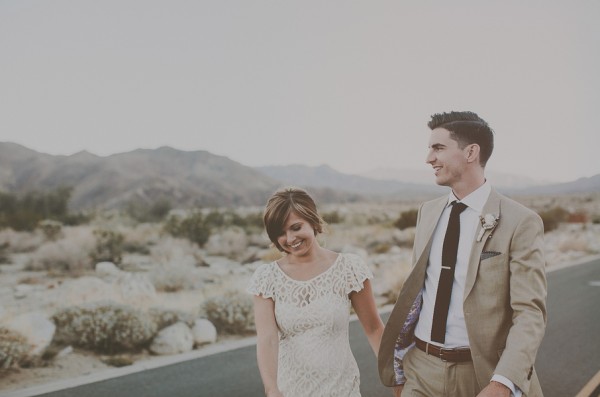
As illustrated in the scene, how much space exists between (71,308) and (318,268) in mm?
6856

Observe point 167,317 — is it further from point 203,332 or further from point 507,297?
point 507,297

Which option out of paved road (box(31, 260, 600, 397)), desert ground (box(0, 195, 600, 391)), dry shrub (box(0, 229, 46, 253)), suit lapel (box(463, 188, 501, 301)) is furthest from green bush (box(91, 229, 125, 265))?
suit lapel (box(463, 188, 501, 301))

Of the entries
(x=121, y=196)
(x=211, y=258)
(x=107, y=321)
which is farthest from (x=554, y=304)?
(x=121, y=196)

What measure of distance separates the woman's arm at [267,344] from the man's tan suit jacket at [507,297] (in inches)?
40.9

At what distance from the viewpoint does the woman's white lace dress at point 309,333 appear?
10.8ft

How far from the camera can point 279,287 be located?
3.32 metres

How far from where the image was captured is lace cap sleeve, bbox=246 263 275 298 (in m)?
3.28

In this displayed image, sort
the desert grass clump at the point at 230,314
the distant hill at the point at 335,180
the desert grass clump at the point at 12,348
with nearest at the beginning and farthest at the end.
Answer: the desert grass clump at the point at 12,348 < the desert grass clump at the point at 230,314 < the distant hill at the point at 335,180

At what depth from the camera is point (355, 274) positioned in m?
3.47

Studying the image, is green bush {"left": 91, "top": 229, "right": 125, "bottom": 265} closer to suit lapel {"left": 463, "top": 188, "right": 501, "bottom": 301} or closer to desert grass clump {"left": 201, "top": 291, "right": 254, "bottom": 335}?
desert grass clump {"left": 201, "top": 291, "right": 254, "bottom": 335}

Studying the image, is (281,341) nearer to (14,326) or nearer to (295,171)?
(14,326)

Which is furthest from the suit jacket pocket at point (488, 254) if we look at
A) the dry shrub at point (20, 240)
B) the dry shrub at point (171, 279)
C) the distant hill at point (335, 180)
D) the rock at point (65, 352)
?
the distant hill at point (335, 180)

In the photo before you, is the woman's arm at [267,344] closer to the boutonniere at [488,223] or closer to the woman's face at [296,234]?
the woman's face at [296,234]

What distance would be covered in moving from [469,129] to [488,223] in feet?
1.86
